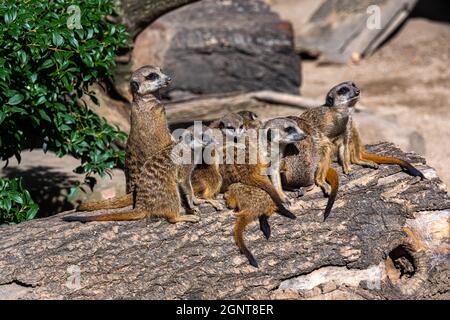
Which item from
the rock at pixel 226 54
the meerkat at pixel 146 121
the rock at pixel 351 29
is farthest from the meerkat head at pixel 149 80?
the rock at pixel 351 29

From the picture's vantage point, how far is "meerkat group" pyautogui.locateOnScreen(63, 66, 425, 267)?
153 inches

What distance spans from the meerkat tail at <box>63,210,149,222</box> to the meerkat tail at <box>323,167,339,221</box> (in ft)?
3.04

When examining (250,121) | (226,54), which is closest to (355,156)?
(250,121)

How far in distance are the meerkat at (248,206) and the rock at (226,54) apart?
4.20m

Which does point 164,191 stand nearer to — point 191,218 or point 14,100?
point 191,218

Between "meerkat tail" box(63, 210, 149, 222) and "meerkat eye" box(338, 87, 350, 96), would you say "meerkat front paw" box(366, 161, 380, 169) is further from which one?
"meerkat tail" box(63, 210, 149, 222)

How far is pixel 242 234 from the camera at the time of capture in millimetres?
3807

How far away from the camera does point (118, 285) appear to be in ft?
12.1

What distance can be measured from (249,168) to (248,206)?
0.82ft

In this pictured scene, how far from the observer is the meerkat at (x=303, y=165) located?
162 inches

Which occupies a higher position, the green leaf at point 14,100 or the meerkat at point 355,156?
the green leaf at point 14,100

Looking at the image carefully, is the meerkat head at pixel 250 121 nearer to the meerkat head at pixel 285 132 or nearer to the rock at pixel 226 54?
the meerkat head at pixel 285 132

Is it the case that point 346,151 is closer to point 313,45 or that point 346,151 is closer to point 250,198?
point 250,198

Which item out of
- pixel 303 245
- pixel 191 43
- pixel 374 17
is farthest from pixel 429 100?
pixel 303 245
